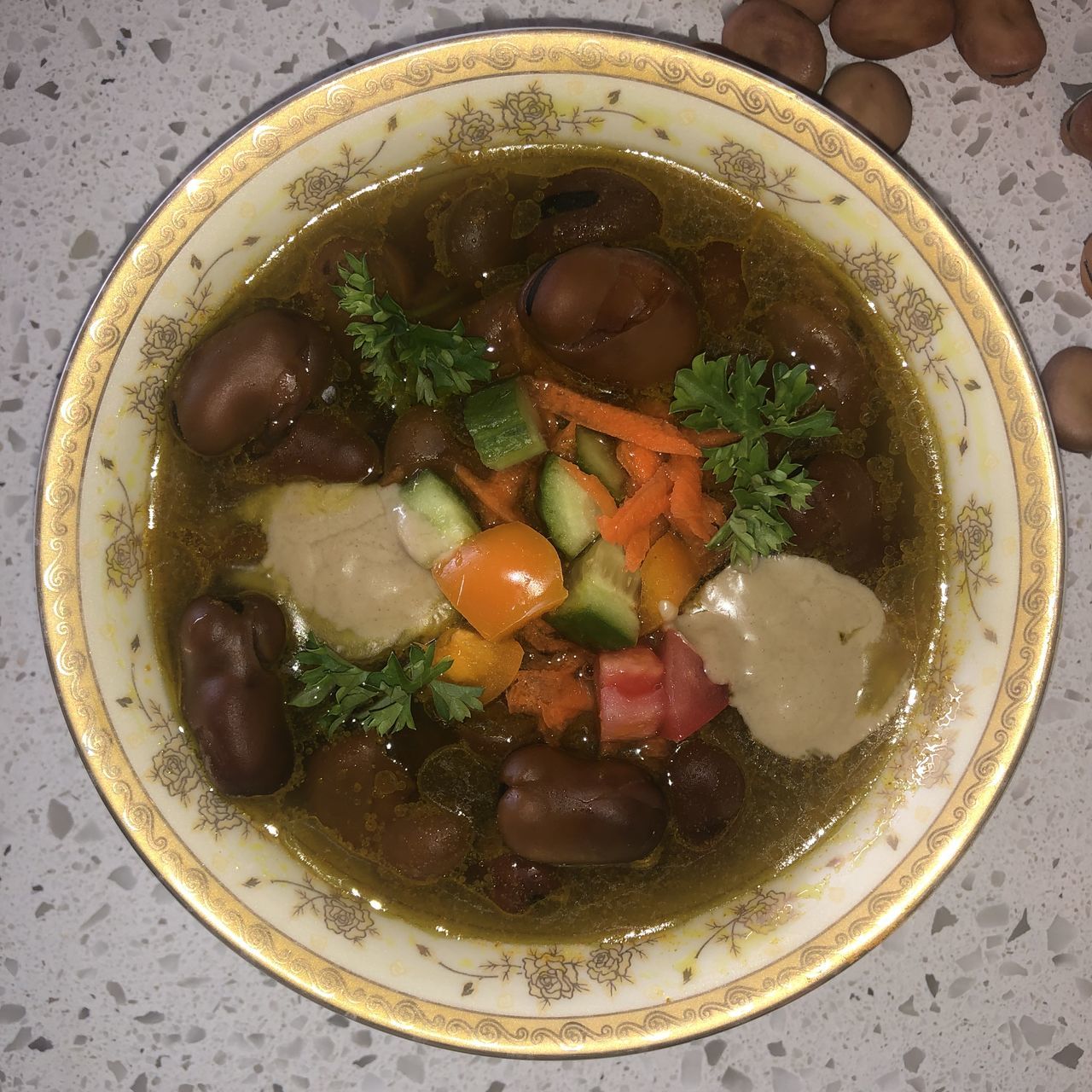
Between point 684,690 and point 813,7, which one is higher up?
point 813,7

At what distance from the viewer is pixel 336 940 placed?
1.86 m

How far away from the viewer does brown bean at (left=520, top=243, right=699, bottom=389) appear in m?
1.71

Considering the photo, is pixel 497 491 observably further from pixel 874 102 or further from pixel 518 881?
pixel 874 102

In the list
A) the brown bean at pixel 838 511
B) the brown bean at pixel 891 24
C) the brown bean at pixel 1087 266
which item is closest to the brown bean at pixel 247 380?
the brown bean at pixel 838 511

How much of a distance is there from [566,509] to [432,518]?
278 mm

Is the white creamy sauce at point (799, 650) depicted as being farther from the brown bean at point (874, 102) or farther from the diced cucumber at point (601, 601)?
the brown bean at point (874, 102)

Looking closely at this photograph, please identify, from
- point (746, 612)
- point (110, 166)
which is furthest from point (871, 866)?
point (110, 166)

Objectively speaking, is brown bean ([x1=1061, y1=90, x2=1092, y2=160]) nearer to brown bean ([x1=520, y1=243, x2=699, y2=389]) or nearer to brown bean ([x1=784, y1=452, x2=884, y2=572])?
brown bean ([x1=784, y1=452, x2=884, y2=572])

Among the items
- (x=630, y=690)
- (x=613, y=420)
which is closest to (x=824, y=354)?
(x=613, y=420)

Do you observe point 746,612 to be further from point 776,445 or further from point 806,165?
point 806,165

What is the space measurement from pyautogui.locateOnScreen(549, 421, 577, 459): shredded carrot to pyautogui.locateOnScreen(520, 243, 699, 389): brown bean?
142 millimetres

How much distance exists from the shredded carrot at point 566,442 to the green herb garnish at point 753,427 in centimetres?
22

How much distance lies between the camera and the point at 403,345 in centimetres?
179

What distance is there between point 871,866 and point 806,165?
1405 millimetres
